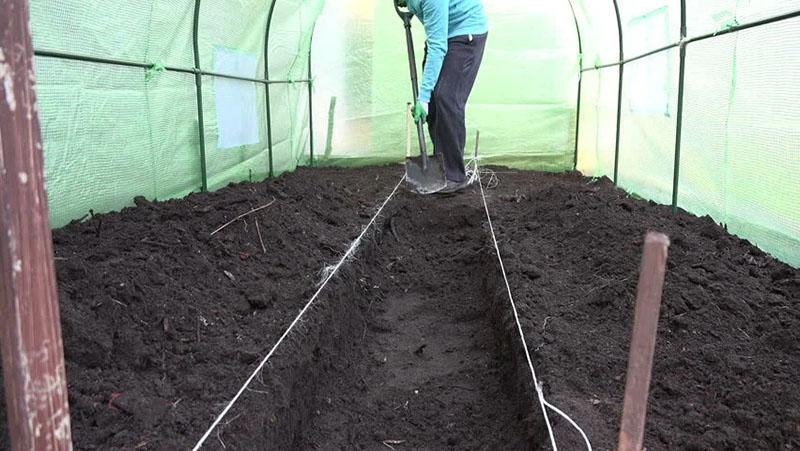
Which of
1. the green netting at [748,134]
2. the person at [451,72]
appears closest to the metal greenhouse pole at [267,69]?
the person at [451,72]

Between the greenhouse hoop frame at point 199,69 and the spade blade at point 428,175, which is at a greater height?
the greenhouse hoop frame at point 199,69

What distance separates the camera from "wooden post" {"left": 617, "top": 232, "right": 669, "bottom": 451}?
3.07 ft

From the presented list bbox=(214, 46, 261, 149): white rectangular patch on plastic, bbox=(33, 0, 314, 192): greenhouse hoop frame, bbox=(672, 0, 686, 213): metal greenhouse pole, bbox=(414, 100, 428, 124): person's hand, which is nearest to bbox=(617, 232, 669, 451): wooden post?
bbox=(33, 0, 314, 192): greenhouse hoop frame

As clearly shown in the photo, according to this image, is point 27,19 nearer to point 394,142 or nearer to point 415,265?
point 415,265

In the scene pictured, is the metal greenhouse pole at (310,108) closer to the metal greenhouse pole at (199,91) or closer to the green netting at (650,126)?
the metal greenhouse pole at (199,91)

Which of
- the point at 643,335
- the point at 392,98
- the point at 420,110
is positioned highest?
the point at 392,98

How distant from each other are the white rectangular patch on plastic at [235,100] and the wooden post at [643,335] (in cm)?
457

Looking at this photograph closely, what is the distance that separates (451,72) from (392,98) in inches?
105

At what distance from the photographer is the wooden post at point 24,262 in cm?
92

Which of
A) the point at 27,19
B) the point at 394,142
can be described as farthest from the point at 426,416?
the point at 394,142

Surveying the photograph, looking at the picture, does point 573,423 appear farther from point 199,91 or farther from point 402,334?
point 199,91

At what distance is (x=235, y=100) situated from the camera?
5.33 m


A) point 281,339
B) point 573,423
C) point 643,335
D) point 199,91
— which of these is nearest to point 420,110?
point 199,91

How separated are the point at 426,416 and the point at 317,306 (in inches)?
29.5
